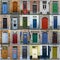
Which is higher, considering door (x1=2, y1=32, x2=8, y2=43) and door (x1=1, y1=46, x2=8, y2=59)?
door (x1=2, y1=32, x2=8, y2=43)

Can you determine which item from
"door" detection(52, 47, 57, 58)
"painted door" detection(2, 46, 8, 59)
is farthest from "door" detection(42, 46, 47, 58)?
"painted door" detection(2, 46, 8, 59)

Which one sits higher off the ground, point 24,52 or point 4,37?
point 4,37

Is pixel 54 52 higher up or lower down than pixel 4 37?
lower down

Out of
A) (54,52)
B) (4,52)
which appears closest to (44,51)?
(54,52)

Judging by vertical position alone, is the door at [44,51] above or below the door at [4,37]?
below

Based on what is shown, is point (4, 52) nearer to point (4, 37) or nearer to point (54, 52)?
point (4, 37)

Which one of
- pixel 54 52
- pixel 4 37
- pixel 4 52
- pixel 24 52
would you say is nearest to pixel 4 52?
pixel 4 52

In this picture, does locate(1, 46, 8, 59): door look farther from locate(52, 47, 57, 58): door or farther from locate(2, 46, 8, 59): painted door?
locate(52, 47, 57, 58): door

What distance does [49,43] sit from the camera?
37.2 ft

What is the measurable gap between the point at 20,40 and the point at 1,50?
0.55 m

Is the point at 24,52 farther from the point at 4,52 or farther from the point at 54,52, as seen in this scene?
the point at 54,52

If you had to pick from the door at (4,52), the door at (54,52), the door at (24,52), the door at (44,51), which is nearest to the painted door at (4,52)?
the door at (4,52)

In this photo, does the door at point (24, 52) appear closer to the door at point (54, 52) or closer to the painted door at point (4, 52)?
the painted door at point (4, 52)

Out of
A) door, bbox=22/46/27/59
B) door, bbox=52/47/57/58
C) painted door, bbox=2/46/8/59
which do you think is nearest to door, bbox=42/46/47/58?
door, bbox=52/47/57/58
